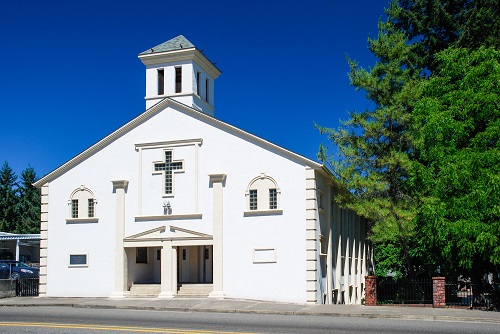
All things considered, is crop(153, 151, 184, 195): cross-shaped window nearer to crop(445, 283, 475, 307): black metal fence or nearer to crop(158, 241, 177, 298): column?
crop(158, 241, 177, 298): column

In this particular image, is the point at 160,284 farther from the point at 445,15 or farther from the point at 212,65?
the point at 445,15

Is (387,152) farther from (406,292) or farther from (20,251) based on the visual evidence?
(20,251)

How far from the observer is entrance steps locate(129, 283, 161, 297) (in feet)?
101

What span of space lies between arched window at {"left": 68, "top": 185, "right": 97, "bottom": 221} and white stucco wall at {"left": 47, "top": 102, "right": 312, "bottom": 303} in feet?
0.82

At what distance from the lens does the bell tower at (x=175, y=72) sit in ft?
112

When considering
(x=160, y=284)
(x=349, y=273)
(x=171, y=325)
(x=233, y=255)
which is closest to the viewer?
(x=171, y=325)

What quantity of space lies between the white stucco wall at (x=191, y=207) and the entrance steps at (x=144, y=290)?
1.02 metres

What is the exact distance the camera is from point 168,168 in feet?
104

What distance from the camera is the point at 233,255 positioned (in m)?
29.8

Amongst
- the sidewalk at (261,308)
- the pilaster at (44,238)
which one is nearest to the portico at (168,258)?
the sidewalk at (261,308)

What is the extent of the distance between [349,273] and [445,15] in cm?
1591

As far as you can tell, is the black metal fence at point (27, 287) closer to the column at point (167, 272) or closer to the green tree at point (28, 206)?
the column at point (167, 272)

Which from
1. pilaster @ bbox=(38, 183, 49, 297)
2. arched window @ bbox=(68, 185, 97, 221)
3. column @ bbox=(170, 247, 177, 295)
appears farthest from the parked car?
column @ bbox=(170, 247, 177, 295)

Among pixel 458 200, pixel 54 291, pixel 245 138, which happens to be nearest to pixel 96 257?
pixel 54 291
